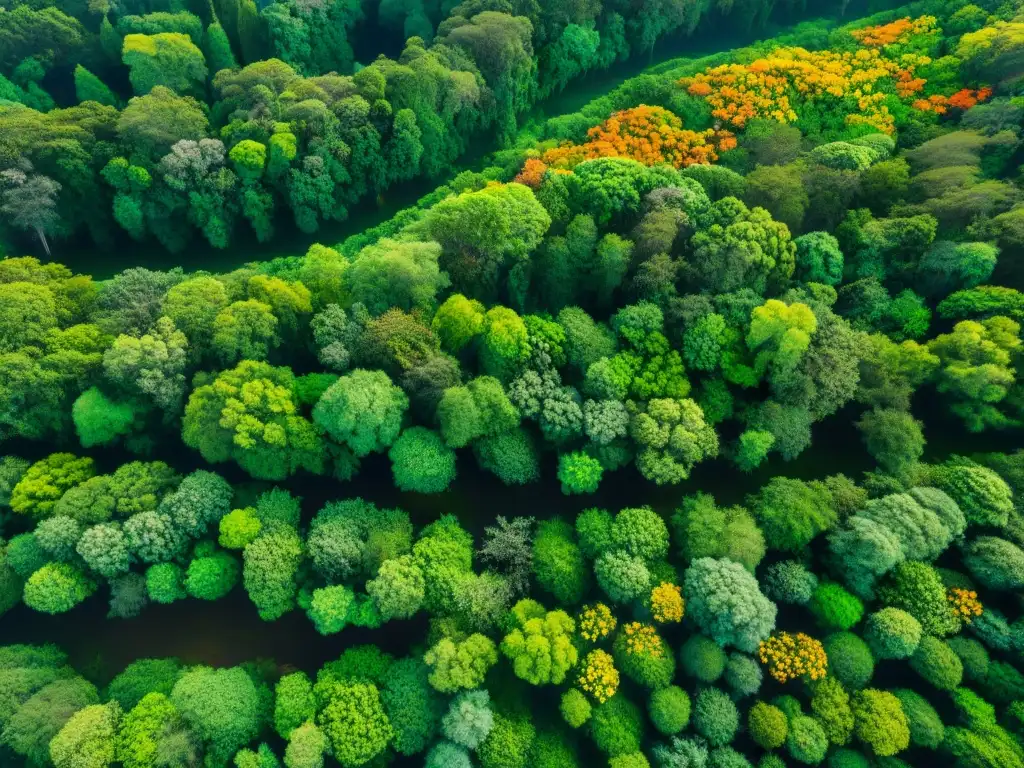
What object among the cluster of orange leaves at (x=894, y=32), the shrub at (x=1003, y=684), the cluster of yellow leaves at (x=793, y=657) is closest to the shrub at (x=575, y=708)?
the cluster of yellow leaves at (x=793, y=657)

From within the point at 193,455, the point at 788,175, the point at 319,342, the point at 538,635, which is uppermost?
the point at 788,175

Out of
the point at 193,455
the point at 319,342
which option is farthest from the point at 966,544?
the point at 193,455

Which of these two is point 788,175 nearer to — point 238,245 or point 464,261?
point 464,261

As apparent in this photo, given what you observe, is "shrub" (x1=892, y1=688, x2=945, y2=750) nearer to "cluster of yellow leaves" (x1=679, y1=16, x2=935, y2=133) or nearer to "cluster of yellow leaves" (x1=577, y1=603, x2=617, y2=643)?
"cluster of yellow leaves" (x1=577, y1=603, x2=617, y2=643)

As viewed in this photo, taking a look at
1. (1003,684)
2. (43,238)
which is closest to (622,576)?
(1003,684)

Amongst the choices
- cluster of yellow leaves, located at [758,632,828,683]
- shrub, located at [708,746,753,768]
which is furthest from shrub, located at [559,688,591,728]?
cluster of yellow leaves, located at [758,632,828,683]

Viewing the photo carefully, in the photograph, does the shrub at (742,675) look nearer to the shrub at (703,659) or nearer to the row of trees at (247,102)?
the shrub at (703,659)
